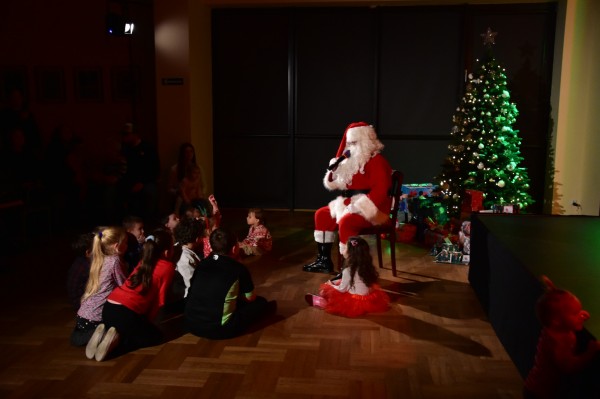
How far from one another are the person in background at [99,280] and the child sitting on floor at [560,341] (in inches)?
103

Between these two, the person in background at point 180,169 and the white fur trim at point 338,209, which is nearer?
the white fur trim at point 338,209

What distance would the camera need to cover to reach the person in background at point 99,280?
12.9 ft

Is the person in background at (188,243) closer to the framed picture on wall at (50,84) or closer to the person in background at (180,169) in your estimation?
the person in background at (180,169)

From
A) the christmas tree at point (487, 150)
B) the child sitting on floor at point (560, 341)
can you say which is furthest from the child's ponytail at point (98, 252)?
the christmas tree at point (487, 150)

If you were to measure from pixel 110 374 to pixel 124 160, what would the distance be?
173 inches

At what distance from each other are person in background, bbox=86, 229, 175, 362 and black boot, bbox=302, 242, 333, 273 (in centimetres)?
193

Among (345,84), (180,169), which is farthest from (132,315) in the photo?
(345,84)

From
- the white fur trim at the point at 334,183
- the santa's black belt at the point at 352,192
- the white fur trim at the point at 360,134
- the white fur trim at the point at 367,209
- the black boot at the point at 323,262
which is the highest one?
the white fur trim at the point at 360,134

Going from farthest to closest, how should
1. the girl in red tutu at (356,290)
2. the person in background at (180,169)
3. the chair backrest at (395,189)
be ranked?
the person in background at (180,169), the chair backrest at (395,189), the girl in red tutu at (356,290)

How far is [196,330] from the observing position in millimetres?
4023

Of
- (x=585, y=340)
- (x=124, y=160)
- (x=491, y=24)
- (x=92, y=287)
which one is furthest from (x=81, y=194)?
(x=585, y=340)

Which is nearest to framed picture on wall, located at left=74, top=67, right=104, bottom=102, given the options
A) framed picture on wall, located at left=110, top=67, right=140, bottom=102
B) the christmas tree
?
framed picture on wall, located at left=110, top=67, right=140, bottom=102

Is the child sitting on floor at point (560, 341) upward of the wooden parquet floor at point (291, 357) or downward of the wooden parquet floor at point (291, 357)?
upward

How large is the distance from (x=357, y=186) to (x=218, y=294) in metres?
1.87
